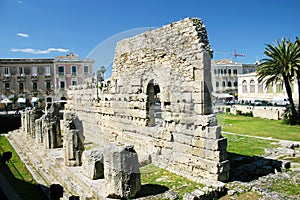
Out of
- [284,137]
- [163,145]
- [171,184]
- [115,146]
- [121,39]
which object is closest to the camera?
[115,146]

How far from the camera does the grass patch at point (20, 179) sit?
809 cm

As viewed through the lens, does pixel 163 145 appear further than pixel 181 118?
Yes

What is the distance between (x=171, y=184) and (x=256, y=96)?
3608 cm

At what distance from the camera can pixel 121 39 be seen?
473 inches

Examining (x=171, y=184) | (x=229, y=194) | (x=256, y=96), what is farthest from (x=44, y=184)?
(x=256, y=96)

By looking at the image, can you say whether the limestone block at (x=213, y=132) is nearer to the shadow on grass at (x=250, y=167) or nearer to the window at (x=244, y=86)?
the shadow on grass at (x=250, y=167)

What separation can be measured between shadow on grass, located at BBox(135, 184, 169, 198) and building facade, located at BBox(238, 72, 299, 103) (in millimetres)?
31888

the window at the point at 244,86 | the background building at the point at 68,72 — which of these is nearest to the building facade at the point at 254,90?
the window at the point at 244,86

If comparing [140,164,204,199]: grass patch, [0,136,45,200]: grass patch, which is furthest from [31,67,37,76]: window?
[140,164,204,199]: grass patch

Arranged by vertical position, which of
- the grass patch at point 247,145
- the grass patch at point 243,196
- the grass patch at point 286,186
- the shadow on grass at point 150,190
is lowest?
the grass patch at point 243,196

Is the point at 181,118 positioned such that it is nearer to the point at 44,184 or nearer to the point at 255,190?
the point at 255,190

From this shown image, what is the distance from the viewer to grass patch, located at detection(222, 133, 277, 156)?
465 inches

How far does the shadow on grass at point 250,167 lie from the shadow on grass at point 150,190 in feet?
7.22

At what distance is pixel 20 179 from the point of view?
949cm
